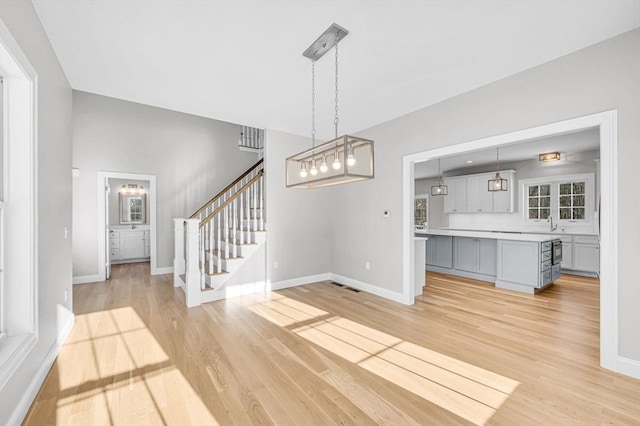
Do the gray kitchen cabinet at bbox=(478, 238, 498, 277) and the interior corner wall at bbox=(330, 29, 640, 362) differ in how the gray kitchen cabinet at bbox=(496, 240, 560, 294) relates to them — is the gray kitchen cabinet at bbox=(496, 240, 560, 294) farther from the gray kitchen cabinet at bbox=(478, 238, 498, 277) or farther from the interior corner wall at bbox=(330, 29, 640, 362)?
the interior corner wall at bbox=(330, 29, 640, 362)

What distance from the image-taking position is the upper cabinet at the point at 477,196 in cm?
686

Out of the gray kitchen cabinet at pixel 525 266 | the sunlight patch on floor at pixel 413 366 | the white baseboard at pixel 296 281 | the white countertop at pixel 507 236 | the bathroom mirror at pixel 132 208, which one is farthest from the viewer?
the bathroom mirror at pixel 132 208

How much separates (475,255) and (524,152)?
8.37ft

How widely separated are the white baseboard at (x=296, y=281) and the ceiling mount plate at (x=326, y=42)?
11.5ft

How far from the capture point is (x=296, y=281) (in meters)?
5.00

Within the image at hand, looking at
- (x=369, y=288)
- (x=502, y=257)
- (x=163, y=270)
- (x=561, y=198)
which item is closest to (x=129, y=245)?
(x=163, y=270)

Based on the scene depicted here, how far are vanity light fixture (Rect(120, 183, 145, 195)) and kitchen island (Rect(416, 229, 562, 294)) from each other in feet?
24.4

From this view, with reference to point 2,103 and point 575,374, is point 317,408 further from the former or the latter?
point 2,103

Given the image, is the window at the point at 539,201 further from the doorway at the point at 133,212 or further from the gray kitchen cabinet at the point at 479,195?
the doorway at the point at 133,212

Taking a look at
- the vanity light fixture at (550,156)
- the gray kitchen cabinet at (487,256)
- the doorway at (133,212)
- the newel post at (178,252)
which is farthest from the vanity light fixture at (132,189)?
the vanity light fixture at (550,156)

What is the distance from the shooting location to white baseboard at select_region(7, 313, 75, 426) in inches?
64.4

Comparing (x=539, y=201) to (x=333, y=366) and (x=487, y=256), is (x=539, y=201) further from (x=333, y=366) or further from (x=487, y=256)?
(x=333, y=366)

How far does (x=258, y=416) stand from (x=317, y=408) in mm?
389

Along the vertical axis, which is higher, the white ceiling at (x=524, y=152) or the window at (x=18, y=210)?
the white ceiling at (x=524, y=152)
